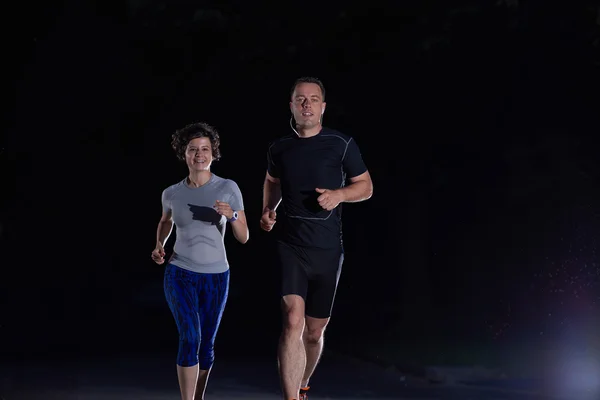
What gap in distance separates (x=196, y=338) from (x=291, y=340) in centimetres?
83

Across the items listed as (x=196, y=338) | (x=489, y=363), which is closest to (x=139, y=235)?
(x=489, y=363)

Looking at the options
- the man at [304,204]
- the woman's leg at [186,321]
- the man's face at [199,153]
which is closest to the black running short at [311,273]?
the man at [304,204]

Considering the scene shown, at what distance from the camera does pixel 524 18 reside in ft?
59.2

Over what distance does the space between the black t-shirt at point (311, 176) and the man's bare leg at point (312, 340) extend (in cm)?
69

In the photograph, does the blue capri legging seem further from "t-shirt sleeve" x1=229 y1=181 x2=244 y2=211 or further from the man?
the man

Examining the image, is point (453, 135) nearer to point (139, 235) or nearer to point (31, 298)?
point (31, 298)

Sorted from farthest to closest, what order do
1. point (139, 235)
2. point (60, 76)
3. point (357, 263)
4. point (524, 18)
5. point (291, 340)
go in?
point (139, 235) → point (357, 263) → point (60, 76) → point (524, 18) → point (291, 340)

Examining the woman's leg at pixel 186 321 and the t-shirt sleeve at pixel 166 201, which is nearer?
the woman's leg at pixel 186 321

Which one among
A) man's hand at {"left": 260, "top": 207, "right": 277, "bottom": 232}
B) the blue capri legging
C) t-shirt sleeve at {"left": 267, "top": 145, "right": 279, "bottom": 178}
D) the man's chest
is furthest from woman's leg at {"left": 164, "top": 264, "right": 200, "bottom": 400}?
the man's chest

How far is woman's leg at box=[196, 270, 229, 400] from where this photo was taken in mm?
9898

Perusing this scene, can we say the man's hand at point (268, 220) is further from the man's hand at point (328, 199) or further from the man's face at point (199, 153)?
the man's face at point (199, 153)

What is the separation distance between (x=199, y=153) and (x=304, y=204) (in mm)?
969

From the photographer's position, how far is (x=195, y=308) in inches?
388

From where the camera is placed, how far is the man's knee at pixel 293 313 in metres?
9.32
